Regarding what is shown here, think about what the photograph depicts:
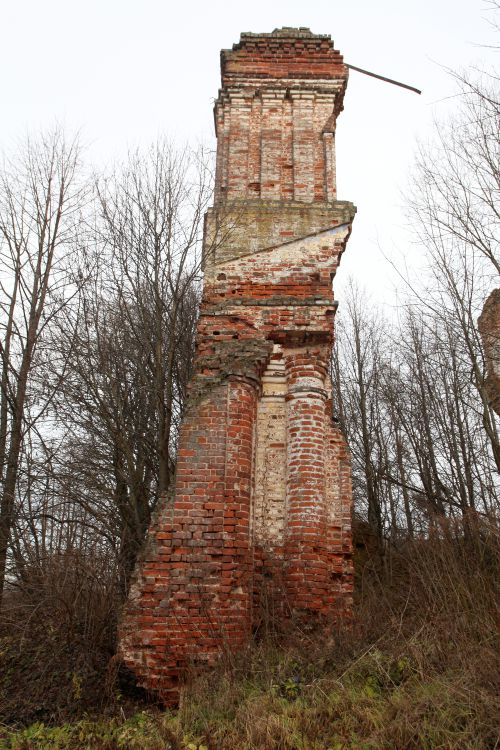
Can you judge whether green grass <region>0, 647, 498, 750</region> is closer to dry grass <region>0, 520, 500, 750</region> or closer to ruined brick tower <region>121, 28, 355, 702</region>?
dry grass <region>0, 520, 500, 750</region>

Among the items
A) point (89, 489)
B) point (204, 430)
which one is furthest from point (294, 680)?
point (89, 489)

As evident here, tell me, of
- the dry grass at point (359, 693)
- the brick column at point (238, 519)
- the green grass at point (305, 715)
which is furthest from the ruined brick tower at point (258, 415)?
the green grass at point (305, 715)

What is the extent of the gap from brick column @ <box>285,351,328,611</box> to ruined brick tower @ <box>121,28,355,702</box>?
1cm

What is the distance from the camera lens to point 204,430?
22.2 ft

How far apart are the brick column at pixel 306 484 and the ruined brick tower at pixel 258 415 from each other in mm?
14

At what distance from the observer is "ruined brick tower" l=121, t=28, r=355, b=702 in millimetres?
6016

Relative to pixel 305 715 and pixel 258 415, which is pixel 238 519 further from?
pixel 305 715

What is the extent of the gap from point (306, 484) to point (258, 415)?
1023 mm

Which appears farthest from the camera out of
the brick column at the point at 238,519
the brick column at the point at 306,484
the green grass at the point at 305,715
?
the brick column at the point at 306,484

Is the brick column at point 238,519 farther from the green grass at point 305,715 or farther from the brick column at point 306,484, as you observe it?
the green grass at point 305,715

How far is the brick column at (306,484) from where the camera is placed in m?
6.35

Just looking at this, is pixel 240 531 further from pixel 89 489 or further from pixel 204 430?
pixel 89 489

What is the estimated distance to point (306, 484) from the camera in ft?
22.0

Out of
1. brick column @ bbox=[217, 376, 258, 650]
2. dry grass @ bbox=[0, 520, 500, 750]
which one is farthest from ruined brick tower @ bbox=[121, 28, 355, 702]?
dry grass @ bbox=[0, 520, 500, 750]
